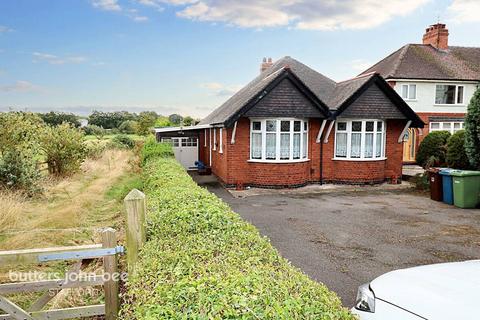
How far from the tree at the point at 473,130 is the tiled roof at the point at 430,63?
11205 millimetres

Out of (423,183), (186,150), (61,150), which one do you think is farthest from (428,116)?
(61,150)

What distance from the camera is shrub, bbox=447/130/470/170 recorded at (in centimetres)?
1373

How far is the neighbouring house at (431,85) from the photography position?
22891 mm

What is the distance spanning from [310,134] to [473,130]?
5986 millimetres

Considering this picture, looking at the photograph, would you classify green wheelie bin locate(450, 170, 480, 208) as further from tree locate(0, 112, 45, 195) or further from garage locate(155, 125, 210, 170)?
garage locate(155, 125, 210, 170)

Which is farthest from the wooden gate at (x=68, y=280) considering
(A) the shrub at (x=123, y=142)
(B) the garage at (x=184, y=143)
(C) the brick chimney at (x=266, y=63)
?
(A) the shrub at (x=123, y=142)

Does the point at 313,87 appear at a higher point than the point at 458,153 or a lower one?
higher

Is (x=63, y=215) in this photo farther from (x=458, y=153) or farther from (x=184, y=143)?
(x=458, y=153)

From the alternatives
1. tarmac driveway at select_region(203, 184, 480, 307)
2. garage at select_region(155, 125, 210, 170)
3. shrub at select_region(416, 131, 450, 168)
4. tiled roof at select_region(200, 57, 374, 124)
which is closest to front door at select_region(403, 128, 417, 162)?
shrub at select_region(416, 131, 450, 168)

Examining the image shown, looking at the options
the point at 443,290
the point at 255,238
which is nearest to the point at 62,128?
the point at 255,238

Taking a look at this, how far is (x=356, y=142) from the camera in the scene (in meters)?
15.1

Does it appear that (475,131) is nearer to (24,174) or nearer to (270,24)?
(270,24)

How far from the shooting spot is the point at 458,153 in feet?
46.0

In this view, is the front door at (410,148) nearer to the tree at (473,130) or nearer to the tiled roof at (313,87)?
the tiled roof at (313,87)
